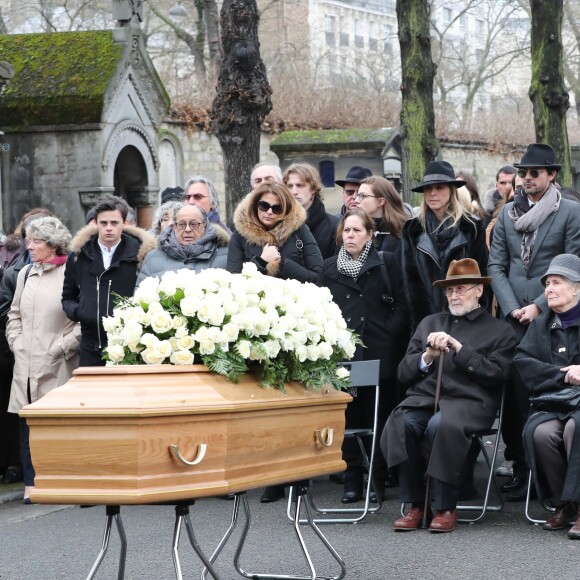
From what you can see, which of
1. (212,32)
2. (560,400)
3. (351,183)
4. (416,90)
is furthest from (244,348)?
(212,32)

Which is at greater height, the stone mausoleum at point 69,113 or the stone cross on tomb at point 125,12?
the stone cross on tomb at point 125,12

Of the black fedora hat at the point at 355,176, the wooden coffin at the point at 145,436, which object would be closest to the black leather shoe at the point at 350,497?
the black fedora hat at the point at 355,176

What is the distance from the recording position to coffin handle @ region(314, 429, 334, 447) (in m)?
6.49

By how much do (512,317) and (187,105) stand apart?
57.7 ft

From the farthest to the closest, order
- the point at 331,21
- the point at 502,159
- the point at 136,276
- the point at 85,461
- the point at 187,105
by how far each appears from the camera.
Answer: the point at 331,21 < the point at 502,159 < the point at 187,105 < the point at 136,276 < the point at 85,461

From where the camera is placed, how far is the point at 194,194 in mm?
10680

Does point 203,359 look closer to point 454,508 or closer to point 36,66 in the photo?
point 454,508

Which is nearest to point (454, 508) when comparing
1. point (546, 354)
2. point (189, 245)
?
point (546, 354)

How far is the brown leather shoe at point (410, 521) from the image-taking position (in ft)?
27.6

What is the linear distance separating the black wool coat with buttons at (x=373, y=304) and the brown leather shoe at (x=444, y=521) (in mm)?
1580

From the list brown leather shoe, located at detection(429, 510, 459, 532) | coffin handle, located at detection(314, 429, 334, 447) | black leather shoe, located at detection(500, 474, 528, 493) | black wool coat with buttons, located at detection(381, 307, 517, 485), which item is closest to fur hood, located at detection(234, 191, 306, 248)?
black wool coat with buttons, located at detection(381, 307, 517, 485)

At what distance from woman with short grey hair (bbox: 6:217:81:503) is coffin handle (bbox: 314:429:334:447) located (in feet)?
13.0

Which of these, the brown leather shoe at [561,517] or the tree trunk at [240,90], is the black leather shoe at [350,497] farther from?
the tree trunk at [240,90]

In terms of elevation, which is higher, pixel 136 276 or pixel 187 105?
pixel 187 105
